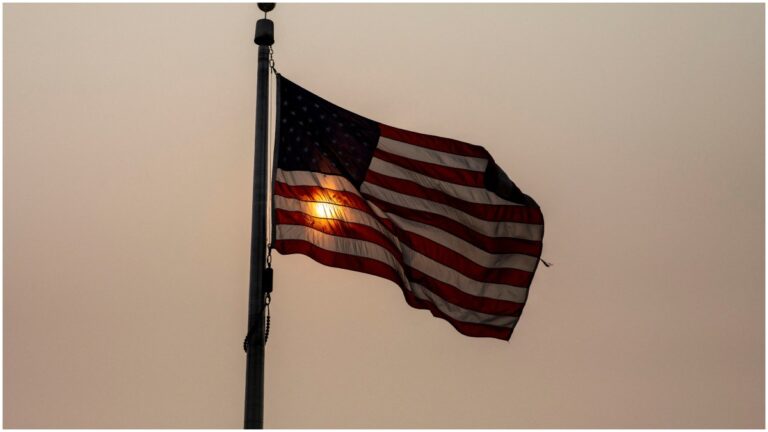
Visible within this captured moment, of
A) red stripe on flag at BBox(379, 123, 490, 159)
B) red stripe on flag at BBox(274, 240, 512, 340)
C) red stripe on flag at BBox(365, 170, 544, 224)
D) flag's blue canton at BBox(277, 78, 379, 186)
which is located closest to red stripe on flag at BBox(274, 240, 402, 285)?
red stripe on flag at BBox(274, 240, 512, 340)

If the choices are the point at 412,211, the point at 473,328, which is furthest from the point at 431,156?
the point at 473,328

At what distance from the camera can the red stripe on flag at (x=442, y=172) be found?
38.4 ft

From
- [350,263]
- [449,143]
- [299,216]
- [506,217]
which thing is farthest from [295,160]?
[506,217]

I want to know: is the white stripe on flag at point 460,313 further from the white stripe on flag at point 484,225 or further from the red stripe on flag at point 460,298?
the white stripe on flag at point 484,225

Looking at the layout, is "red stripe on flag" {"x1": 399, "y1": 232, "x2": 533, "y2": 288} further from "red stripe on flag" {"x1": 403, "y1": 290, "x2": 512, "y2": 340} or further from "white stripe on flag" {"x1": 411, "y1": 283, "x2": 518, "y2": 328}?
"red stripe on flag" {"x1": 403, "y1": 290, "x2": 512, "y2": 340}

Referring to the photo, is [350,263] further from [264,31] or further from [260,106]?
[264,31]

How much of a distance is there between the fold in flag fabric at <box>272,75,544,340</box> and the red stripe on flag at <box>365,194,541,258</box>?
0.01 metres

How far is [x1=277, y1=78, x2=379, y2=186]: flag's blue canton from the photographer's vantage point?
11.1 m

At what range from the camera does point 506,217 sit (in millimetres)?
11898

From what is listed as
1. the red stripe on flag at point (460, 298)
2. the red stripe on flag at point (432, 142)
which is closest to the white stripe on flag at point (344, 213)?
the red stripe on flag at point (460, 298)

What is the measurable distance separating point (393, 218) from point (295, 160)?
1660 mm

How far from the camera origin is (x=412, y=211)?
11688 millimetres

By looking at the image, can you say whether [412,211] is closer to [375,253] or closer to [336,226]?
[375,253]

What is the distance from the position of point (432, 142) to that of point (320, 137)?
1.68m
